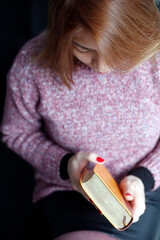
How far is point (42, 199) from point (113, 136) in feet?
1.11

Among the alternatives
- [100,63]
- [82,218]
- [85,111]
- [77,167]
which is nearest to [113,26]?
[100,63]

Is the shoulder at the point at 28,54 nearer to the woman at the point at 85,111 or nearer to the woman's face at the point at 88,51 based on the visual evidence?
the woman at the point at 85,111

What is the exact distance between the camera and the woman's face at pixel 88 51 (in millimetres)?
580

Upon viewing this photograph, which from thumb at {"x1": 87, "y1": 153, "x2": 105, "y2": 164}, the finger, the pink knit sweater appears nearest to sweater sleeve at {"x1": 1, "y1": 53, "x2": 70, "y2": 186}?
the pink knit sweater

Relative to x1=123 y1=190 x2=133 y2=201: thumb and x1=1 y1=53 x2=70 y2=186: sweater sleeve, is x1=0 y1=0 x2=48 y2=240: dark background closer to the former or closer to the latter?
x1=1 y1=53 x2=70 y2=186: sweater sleeve

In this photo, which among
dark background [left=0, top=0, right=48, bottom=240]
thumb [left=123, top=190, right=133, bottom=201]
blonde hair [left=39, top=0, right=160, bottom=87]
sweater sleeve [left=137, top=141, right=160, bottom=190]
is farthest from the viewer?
dark background [left=0, top=0, right=48, bottom=240]

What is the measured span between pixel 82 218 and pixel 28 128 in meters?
0.32

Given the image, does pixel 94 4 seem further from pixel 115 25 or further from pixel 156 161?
pixel 156 161

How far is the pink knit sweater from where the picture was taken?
746mm

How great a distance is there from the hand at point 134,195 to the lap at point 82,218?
3.7 inches

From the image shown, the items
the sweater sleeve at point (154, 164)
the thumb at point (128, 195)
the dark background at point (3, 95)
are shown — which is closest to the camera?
the thumb at point (128, 195)

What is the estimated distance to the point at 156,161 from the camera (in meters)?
0.85

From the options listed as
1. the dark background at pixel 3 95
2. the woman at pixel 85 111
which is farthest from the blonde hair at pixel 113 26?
the dark background at pixel 3 95

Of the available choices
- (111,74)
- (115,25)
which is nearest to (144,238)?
(111,74)
